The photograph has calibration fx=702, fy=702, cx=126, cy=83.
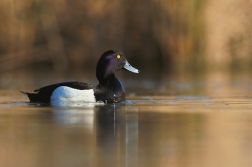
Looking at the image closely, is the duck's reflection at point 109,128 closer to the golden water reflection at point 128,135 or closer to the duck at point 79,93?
the golden water reflection at point 128,135

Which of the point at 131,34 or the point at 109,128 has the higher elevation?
the point at 131,34

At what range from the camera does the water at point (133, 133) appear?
4910mm

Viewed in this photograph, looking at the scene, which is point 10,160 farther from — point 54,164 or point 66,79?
point 66,79

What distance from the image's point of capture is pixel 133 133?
6188 millimetres

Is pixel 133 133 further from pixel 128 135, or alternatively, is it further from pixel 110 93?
pixel 110 93

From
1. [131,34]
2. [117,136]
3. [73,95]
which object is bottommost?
[117,136]

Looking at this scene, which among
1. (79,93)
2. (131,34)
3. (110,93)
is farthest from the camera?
(131,34)

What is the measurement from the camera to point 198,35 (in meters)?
15.8

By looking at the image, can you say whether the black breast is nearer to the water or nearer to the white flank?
the white flank

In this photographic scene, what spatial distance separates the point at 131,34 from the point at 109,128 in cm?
999

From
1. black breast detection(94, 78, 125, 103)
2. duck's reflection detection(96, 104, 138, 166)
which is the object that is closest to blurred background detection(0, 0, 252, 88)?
black breast detection(94, 78, 125, 103)

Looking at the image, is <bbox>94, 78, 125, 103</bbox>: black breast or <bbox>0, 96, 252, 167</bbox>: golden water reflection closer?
<bbox>0, 96, 252, 167</bbox>: golden water reflection

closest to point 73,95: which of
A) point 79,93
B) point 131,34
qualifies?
point 79,93

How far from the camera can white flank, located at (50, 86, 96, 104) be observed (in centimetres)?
938
